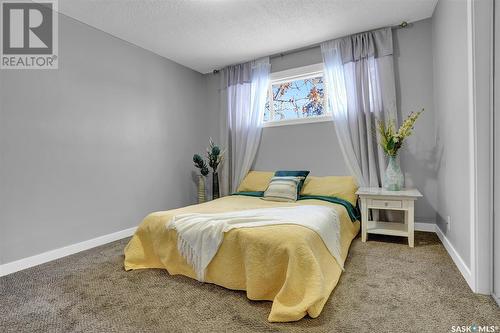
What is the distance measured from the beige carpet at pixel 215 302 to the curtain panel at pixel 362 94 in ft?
4.17

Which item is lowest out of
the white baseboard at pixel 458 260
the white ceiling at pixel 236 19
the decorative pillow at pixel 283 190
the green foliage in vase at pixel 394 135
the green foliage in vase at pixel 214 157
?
the white baseboard at pixel 458 260

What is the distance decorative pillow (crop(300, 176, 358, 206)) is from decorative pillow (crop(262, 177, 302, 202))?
20 centimetres

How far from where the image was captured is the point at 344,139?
3354mm

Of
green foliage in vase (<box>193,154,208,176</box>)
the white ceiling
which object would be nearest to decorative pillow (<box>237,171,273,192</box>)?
green foliage in vase (<box>193,154,208,176</box>)

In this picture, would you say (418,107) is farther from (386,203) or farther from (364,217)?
(364,217)

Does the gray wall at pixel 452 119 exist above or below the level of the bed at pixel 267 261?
above

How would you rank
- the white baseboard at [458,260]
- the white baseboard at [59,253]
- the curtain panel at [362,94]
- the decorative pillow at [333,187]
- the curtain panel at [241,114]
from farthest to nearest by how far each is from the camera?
the curtain panel at [241,114], the curtain panel at [362,94], the decorative pillow at [333,187], the white baseboard at [59,253], the white baseboard at [458,260]

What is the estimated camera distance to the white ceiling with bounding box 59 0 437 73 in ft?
8.64

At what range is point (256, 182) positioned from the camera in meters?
3.70

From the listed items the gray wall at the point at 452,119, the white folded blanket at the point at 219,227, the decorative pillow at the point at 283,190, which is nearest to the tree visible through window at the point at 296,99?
the decorative pillow at the point at 283,190

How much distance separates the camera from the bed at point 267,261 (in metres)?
1.52

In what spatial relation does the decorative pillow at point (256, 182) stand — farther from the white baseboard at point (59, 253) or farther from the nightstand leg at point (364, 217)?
the white baseboard at point (59, 253)

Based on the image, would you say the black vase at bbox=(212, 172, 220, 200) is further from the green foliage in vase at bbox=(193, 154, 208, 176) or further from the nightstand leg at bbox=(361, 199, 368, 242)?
the nightstand leg at bbox=(361, 199, 368, 242)

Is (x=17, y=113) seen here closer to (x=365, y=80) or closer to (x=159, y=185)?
(x=159, y=185)
